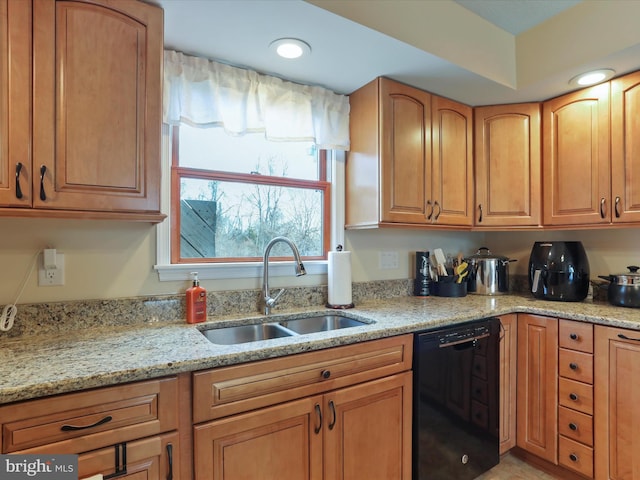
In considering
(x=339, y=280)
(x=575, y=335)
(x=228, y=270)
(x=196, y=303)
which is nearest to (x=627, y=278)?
(x=575, y=335)

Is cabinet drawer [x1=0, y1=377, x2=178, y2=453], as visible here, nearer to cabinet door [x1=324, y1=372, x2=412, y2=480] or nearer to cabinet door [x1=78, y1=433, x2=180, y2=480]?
cabinet door [x1=78, y1=433, x2=180, y2=480]

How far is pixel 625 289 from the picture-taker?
73.7 inches

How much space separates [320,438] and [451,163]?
1.72 meters

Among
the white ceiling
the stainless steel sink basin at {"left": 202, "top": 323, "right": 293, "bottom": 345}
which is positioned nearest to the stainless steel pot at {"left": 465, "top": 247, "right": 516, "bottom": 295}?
the white ceiling

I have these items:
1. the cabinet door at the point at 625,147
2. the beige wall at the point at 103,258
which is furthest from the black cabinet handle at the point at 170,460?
the cabinet door at the point at 625,147

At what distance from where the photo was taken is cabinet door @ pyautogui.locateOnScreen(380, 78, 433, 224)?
191 cm

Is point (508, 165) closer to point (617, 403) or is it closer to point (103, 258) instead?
point (617, 403)

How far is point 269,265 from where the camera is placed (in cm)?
189

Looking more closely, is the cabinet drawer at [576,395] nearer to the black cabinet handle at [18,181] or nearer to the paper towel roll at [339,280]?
the paper towel roll at [339,280]

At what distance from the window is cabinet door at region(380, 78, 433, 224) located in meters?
0.41

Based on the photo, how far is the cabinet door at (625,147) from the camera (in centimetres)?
185

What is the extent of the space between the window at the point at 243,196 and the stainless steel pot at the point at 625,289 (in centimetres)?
161

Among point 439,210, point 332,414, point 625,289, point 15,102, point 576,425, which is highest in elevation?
point 15,102

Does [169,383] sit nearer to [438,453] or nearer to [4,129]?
[4,129]
